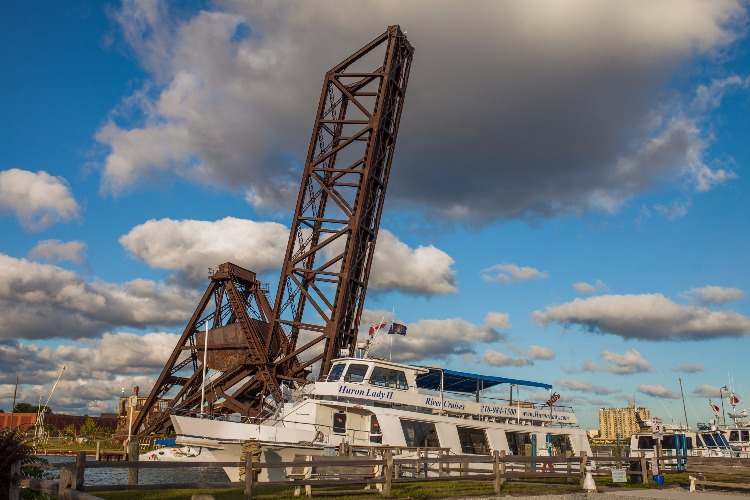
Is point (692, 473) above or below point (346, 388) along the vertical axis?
below

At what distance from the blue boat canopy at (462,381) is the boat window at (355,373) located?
264 centimetres

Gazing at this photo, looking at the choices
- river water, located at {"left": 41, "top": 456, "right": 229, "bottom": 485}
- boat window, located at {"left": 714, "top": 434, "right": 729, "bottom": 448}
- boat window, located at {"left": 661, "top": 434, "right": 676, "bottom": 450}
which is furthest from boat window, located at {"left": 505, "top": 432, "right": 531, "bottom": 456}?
river water, located at {"left": 41, "top": 456, "right": 229, "bottom": 485}

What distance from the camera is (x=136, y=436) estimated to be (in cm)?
4375

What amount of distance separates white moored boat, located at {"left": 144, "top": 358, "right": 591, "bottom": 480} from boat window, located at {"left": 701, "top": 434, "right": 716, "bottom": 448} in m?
9.24

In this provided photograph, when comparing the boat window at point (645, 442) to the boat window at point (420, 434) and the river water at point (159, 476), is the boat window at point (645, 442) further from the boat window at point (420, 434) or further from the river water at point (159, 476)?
the river water at point (159, 476)

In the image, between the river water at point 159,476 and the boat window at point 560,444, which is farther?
the river water at point 159,476

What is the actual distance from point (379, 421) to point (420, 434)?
204 centimetres

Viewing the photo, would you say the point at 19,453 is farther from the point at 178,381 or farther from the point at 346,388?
the point at 178,381

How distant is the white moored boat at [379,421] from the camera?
2102 cm

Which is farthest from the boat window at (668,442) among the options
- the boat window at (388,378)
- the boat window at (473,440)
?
the boat window at (388,378)

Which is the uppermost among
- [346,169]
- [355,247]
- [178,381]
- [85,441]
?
[346,169]

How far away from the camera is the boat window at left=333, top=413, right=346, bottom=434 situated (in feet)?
76.3

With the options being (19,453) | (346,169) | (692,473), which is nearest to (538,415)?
(692,473)

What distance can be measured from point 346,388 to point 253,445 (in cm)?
463
